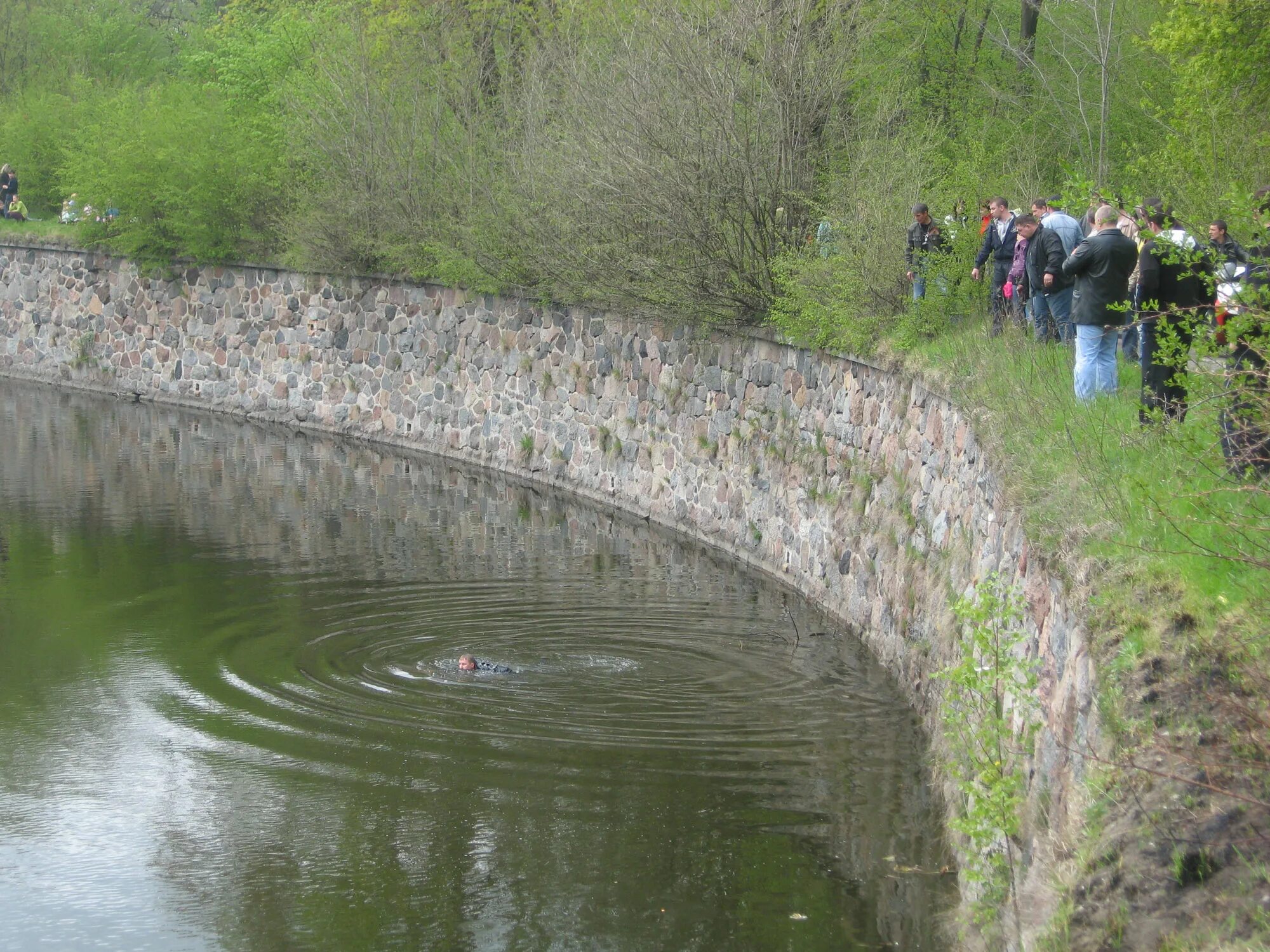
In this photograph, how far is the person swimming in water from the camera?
498 inches

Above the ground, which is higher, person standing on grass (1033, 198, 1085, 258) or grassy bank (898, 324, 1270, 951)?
person standing on grass (1033, 198, 1085, 258)

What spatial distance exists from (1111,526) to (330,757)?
5469 mm

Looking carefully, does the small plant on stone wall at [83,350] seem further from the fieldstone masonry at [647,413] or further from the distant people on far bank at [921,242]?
the distant people on far bank at [921,242]

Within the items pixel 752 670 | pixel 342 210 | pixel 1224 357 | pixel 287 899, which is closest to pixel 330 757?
pixel 287 899

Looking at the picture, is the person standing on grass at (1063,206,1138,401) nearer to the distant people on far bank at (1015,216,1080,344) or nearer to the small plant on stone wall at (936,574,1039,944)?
the distant people on far bank at (1015,216,1080,344)

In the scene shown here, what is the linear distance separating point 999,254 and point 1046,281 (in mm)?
1677

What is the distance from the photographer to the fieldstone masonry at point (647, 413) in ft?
37.4

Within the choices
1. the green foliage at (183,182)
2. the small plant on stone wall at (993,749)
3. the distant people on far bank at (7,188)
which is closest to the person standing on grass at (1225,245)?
the small plant on stone wall at (993,749)

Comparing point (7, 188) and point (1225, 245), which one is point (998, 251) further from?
point (7, 188)

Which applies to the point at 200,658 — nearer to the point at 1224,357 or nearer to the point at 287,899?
the point at 287,899

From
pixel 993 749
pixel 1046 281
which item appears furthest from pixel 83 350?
pixel 993 749

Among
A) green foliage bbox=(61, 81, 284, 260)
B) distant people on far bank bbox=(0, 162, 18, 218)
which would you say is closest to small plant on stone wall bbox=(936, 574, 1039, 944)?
green foliage bbox=(61, 81, 284, 260)

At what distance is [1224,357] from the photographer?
800 cm

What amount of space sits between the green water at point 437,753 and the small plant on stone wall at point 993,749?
68 centimetres
